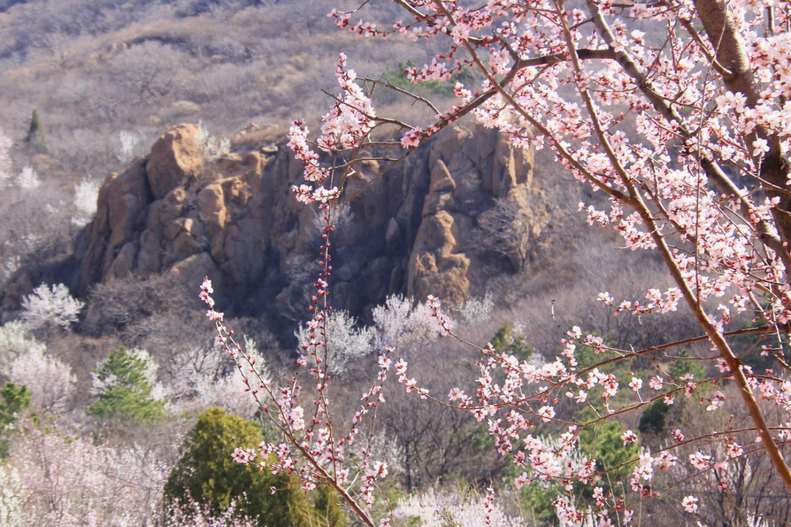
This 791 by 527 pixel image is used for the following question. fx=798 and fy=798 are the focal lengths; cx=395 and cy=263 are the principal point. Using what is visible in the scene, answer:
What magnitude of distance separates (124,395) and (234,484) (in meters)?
9.25

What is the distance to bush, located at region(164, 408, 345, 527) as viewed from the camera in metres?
6.54

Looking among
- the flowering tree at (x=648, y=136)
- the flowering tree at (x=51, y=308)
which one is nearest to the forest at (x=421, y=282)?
the flowering tree at (x=648, y=136)

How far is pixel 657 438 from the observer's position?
953 centimetres

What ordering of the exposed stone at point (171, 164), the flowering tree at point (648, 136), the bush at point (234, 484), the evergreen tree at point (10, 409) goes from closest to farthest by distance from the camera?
the flowering tree at point (648, 136), the bush at point (234, 484), the evergreen tree at point (10, 409), the exposed stone at point (171, 164)

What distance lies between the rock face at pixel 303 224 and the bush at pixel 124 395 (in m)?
9.49

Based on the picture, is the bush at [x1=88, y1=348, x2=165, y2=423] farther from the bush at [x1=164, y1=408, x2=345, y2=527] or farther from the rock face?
the rock face

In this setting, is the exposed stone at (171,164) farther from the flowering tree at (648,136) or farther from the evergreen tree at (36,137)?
the evergreen tree at (36,137)

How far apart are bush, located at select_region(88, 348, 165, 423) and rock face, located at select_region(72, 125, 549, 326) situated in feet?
31.1

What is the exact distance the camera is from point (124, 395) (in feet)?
50.0

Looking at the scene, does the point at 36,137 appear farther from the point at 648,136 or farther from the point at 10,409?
the point at 648,136

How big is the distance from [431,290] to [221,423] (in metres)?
17.8

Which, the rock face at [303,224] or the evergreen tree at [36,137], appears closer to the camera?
the rock face at [303,224]

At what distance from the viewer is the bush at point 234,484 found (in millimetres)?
6543

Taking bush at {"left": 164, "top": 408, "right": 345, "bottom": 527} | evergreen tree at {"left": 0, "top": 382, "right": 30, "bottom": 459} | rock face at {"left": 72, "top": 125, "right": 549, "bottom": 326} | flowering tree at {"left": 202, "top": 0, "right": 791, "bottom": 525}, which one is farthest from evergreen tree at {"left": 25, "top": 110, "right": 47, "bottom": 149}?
flowering tree at {"left": 202, "top": 0, "right": 791, "bottom": 525}
